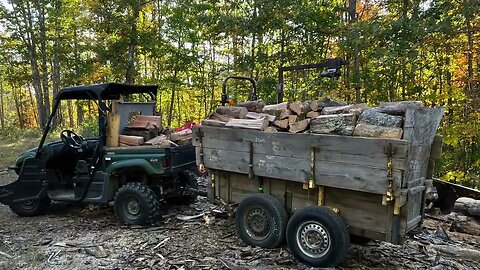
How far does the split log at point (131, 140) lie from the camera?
17.2ft

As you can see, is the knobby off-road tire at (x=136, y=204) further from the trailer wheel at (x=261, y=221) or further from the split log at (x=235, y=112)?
the split log at (x=235, y=112)

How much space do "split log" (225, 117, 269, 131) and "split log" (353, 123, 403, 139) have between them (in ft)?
3.45

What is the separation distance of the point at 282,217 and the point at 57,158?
3.91 metres

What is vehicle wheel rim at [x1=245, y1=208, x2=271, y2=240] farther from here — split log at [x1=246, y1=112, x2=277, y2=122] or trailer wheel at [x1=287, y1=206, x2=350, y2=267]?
split log at [x1=246, y1=112, x2=277, y2=122]

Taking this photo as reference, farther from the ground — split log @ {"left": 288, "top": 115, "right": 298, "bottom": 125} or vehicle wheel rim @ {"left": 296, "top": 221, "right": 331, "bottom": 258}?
split log @ {"left": 288, "top": 115, "right": 298, "bottom": 125}

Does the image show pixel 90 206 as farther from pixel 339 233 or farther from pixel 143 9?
pixel 143 9

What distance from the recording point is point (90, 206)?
20.4ft

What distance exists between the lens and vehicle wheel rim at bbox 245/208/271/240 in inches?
162

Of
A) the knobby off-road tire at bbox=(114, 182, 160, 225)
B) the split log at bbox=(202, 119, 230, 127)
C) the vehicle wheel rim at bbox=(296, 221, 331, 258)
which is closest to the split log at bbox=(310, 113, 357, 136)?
the vehicle wheel rim at bbox=(296, 221, 331, 258)

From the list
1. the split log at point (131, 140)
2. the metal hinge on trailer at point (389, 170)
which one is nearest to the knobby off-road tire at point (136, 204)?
the split log at point (131, 140)

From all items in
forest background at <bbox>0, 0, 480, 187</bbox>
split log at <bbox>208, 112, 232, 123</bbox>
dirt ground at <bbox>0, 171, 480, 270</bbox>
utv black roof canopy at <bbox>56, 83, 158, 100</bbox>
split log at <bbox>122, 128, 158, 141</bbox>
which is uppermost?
forest background at <bbox>0, 0, 480, 187</bbox>

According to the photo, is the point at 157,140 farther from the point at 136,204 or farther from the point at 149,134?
the point at 136,204

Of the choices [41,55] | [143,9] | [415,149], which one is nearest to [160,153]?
[415,149]

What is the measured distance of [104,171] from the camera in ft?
17.4
